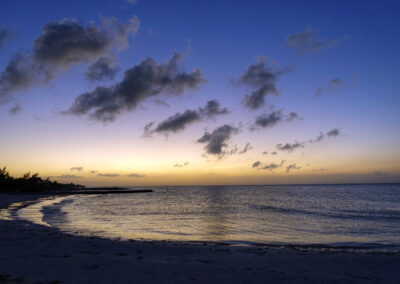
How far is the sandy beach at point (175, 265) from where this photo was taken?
27.5ft

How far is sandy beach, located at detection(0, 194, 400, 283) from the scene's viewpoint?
8375 millimetres

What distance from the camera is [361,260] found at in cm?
1125

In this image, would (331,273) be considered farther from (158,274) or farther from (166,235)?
(166,235)

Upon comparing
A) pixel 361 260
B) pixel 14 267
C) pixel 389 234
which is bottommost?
pixel 389 234

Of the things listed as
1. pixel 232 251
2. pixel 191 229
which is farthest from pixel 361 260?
pixel 191 229

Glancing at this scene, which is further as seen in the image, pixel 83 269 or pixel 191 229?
pixel 191 229

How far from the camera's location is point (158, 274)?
8820 millimetres

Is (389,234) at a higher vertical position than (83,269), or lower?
lower

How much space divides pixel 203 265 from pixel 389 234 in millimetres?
17901

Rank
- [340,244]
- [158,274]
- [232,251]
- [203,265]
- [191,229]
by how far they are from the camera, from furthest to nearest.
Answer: [191,229], [340,244], [232,251], [203,265], [158,274]

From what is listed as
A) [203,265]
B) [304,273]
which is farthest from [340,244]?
[203,265]

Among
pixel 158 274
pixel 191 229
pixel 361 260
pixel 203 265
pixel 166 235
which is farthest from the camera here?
pixel 191 229

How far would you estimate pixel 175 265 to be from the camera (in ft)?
32.4

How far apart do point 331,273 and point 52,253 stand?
35.7ft
